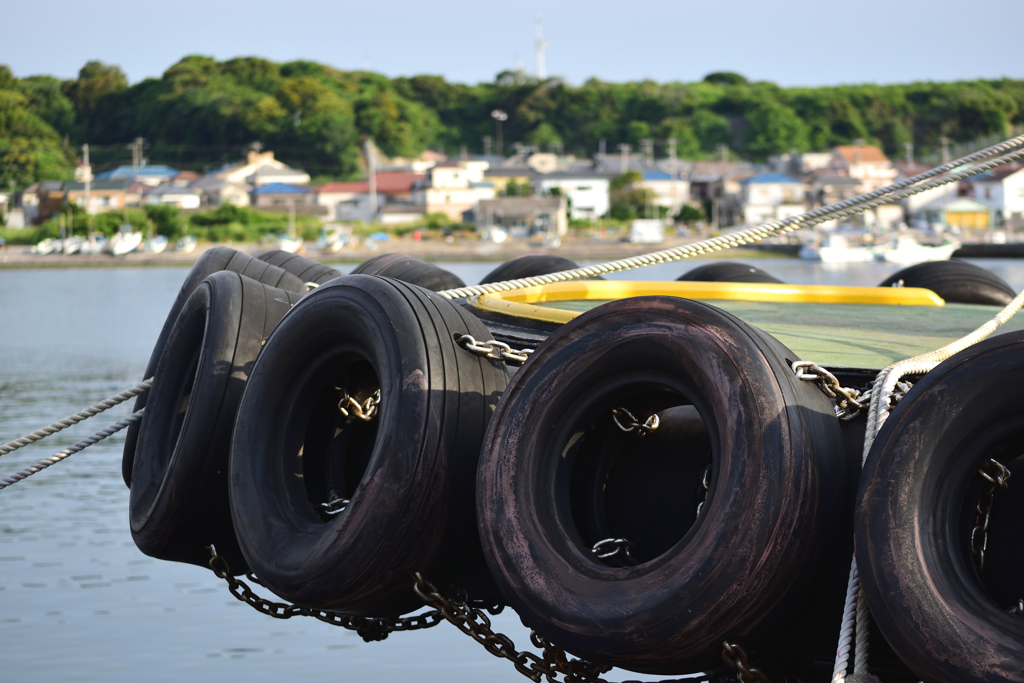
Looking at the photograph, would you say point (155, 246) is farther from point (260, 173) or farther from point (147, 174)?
point (147, 174)

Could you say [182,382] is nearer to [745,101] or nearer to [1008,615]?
[1008,615]

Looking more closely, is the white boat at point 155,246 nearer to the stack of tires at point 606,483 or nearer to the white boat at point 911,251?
the white boat at point 911,251

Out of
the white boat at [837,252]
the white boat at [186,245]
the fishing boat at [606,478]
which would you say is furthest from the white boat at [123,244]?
the fishing boat at [606,478]

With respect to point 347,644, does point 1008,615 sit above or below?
above

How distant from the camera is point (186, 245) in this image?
7994 cm

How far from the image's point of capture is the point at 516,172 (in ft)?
358

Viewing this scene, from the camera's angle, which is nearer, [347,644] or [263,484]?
[263,484]

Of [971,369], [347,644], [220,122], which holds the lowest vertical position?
[347,644]

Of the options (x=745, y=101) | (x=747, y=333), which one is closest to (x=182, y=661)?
(x=747, y=333)

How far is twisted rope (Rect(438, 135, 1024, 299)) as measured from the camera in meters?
4.86

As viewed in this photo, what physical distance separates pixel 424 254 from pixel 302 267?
68.1 m

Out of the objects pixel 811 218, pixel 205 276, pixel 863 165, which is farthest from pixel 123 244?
pixel 811 218

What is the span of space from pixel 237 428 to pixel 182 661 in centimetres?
216

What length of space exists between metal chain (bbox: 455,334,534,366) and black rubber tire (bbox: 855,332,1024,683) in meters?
1.30
